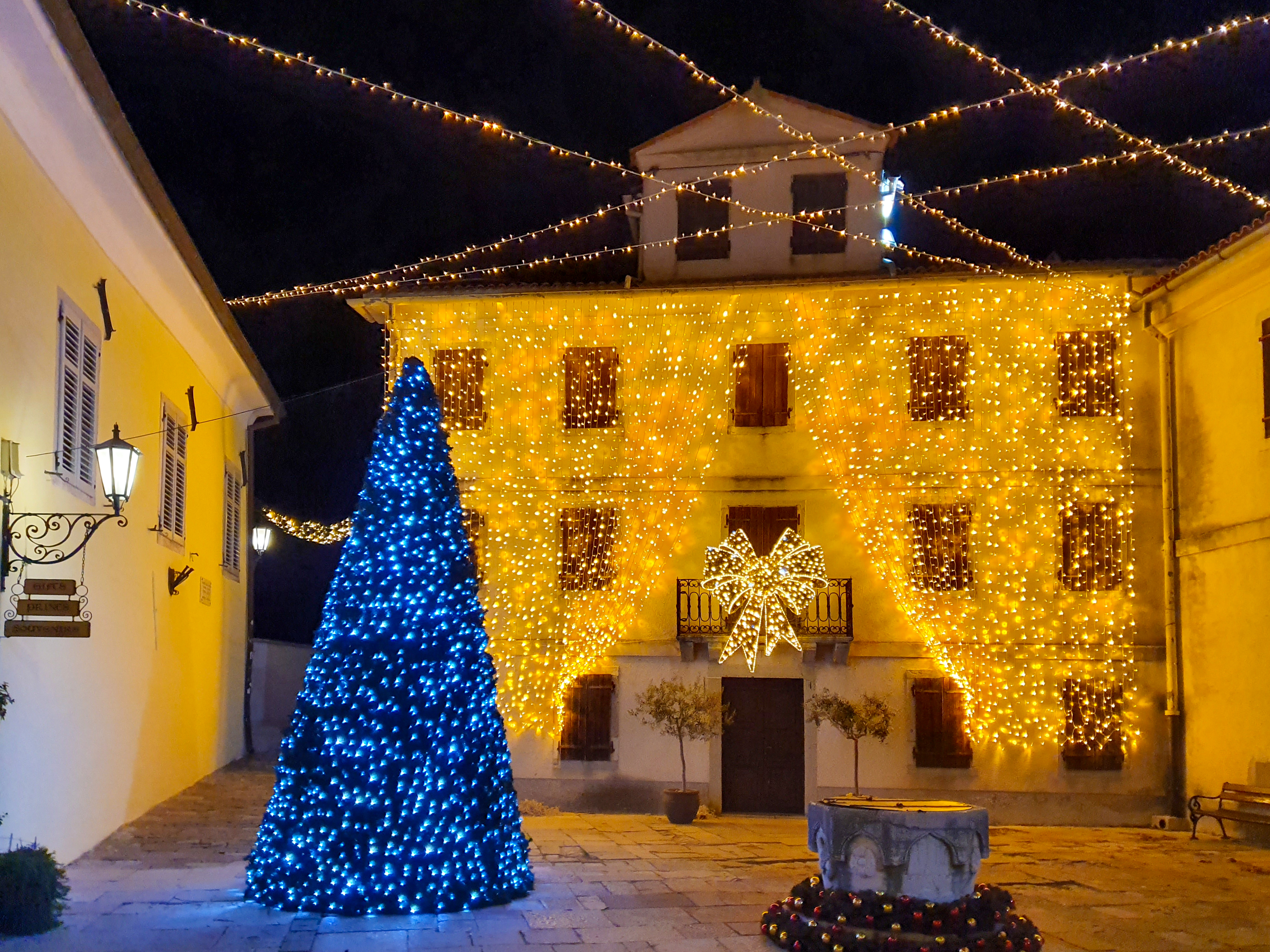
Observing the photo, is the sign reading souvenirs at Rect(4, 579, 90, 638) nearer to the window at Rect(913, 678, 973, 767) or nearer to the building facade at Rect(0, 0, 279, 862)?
the building facade at Rect(0, 0, 279, 862)

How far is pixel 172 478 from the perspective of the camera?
1471cm

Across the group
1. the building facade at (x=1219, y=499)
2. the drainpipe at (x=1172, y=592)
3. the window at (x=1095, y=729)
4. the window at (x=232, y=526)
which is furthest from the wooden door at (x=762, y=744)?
the window at (x=232, y=526)

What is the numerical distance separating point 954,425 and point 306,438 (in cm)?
1716

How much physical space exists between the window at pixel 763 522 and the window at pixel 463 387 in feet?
13.2

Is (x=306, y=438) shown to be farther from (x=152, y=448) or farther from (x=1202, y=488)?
(x=1202, y=488)

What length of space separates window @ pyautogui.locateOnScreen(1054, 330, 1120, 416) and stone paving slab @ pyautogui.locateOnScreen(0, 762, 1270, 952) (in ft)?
19.6

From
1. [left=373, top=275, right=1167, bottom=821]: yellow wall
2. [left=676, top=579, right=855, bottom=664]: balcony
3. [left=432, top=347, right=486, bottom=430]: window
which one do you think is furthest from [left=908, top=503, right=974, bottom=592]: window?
[left=432, top=347, right=486, bottom=430]: window

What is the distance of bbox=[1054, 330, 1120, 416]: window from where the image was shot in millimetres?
17891

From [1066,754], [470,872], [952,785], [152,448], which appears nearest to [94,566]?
[152,448]

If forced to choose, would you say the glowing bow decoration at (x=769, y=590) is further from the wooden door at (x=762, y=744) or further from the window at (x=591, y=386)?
the window at (x=591, y=386)

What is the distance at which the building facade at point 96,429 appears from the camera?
9.02 meters

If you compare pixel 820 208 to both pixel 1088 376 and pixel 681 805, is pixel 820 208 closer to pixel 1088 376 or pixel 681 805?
pixel 1088 376

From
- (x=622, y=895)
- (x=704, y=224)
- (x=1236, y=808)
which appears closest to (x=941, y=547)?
(x=1236, y=808)

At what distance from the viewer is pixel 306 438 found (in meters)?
29.9
